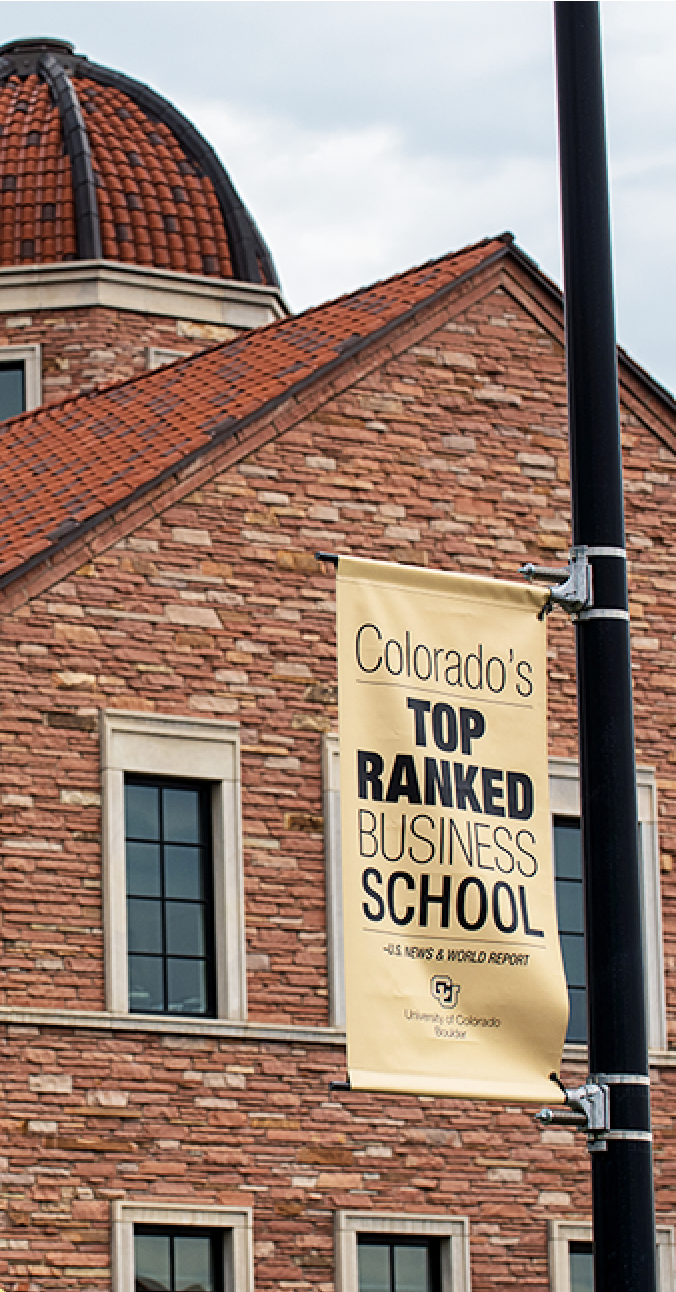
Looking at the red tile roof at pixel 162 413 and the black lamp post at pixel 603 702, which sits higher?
the red tile roof at pixel 162 413

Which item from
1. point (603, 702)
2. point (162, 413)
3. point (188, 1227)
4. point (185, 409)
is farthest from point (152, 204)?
point (603, 702)

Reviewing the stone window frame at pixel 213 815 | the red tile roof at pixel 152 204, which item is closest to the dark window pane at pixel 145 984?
the stone window frame at pixel 213 815

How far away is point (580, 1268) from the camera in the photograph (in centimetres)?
1780

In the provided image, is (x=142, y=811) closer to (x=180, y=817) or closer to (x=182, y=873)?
(x=180, y=817)

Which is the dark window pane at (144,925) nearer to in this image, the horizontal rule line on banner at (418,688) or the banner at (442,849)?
the banner at (442,849)

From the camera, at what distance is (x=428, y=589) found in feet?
27.0

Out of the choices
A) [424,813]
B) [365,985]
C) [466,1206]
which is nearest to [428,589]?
[424,813]

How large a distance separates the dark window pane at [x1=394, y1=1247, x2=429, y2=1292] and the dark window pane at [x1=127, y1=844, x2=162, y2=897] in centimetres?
306

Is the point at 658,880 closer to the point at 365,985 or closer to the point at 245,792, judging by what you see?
the point at 245,792

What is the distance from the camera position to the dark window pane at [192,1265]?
1614cm

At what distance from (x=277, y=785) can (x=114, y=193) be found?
11.9 metres

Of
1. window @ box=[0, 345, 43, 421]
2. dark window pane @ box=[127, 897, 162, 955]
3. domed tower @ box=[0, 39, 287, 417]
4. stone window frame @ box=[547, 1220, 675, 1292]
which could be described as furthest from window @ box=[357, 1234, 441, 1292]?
window @ box=[0, 345, 43, 421]

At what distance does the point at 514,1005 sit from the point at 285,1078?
8.72 meters

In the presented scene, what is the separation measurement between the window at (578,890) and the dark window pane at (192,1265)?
324 centimetres
